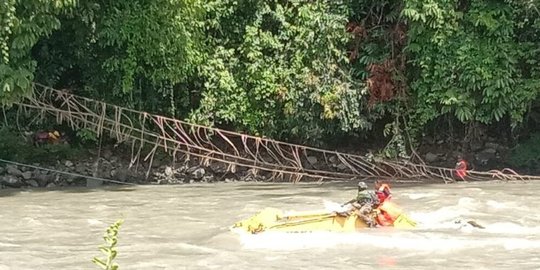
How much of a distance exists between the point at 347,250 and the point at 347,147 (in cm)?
691

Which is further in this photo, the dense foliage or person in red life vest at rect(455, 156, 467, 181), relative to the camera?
the dense foliage

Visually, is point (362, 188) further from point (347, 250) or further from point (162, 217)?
point (162, 217)

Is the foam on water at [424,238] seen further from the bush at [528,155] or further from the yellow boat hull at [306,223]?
the bush at [528,155]

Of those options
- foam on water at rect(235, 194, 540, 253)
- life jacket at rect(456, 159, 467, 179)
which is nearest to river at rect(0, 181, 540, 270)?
foam on water at rect(235, 194, 540, 253)

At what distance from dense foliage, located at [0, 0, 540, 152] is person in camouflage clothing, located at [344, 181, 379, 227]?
458cm

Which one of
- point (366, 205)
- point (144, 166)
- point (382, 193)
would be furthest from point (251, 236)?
point (144, 166)

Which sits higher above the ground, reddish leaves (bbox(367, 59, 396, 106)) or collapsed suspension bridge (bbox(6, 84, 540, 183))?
reddish leaves (bbox(367, 59, 396, 106))

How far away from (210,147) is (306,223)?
584cm

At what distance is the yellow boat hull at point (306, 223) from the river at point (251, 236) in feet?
0.42

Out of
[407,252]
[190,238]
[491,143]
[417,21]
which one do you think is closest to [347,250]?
[407,252]

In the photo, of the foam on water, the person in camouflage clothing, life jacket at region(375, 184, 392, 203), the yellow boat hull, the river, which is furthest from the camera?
life jacket at region(375, 184, 392, 203)

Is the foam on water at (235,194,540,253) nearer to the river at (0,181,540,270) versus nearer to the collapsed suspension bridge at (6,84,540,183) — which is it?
the river at (0,181,540,270)

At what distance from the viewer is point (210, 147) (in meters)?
14.1

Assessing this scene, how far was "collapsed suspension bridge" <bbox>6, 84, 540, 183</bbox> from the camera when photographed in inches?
520
